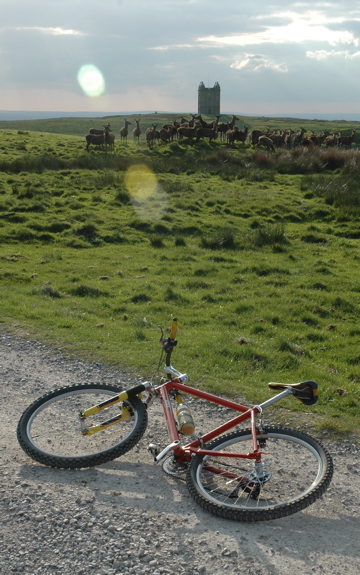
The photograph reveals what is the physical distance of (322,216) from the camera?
19.9m

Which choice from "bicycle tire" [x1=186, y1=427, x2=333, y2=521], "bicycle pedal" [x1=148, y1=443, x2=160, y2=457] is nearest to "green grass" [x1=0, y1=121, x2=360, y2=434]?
"bicycle tire" [x1=186, y1=427, x2=333, y2=521]

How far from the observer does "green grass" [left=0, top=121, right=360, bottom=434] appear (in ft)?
26.9

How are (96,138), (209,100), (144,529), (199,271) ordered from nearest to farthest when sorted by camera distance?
(144,529) < (199,271) < (96,138) < (209,100)

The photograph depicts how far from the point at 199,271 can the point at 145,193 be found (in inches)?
392

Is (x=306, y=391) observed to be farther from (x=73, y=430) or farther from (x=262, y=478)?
(x=73, y=430)

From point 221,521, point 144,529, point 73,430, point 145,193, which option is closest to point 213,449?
point 221,521

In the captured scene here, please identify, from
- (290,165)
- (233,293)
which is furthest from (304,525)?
(290,165)

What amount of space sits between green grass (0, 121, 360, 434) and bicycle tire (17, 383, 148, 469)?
167 cm

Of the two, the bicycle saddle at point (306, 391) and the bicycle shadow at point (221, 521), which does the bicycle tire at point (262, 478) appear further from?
the bicycle saddle at point (306, 391)

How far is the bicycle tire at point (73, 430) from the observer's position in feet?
16.8

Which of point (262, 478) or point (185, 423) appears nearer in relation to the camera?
point (262, 478)

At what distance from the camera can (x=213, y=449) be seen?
484 cm

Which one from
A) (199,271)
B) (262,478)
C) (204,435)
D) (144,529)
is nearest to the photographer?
(144,529)

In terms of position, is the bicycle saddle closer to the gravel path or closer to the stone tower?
the gravel path
